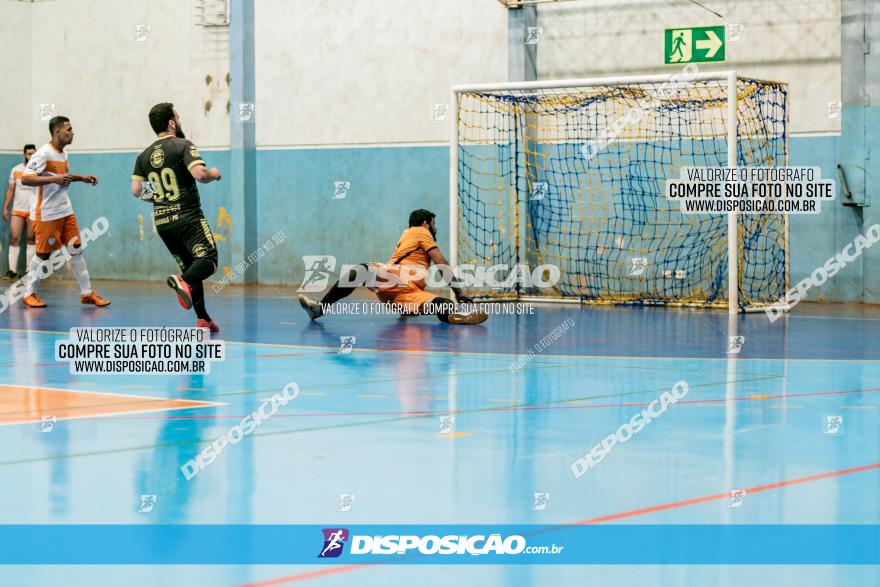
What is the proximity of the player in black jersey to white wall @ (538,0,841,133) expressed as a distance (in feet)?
27.8

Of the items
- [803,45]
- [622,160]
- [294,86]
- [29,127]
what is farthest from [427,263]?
[29,127]

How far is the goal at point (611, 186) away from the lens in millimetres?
16547

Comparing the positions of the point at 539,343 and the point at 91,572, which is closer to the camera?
the point at 91,572

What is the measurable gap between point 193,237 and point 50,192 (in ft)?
13.8

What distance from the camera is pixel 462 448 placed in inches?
239

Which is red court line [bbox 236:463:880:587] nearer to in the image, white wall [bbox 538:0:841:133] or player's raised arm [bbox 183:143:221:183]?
player's raised arm [bbox 183:143:221:183]

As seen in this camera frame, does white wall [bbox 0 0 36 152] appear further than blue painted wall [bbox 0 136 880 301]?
Yes

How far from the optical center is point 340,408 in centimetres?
741

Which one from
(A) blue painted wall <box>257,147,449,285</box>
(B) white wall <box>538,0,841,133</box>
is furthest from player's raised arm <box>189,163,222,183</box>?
(B) white wall <box>538,0,841,133</box>

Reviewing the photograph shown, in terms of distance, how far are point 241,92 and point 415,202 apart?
3.75 metres

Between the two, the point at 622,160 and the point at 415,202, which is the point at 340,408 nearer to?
the point at 622,160

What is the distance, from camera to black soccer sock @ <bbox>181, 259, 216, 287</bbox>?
11195 millimetres

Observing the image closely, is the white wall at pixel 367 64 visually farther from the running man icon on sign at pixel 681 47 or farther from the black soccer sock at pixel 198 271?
the black soccer sock at pixel 198 271

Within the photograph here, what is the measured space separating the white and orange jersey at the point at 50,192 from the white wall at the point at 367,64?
255 inches
